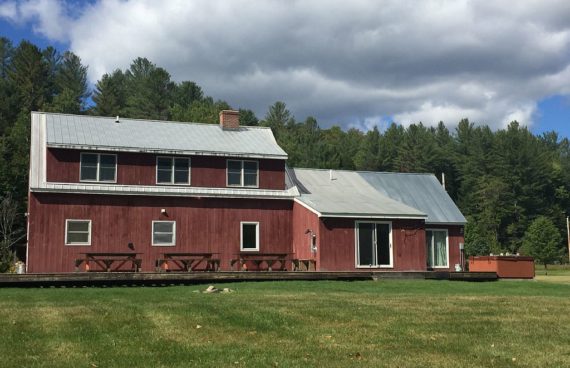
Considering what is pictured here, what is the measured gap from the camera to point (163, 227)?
26.3 m

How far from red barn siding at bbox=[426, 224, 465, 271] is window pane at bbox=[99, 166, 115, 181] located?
1454 centimetres

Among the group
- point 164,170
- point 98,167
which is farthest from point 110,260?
point 164,170

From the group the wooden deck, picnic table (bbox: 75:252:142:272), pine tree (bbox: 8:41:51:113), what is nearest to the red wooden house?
picnic table (bbox: 75:252:142:272)

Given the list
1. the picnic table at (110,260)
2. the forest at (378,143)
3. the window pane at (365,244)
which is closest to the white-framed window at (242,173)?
the window pane at (365,244)

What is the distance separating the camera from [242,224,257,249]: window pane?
27.5 metres

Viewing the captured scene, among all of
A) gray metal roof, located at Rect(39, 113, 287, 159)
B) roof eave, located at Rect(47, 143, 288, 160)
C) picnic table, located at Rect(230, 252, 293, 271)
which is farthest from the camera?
gray metal roof, located at Rect(39, 113, 287, 159)

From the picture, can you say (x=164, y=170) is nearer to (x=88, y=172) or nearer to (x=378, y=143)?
(x=88, y=172)

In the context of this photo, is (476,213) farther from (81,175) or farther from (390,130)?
(81,175)

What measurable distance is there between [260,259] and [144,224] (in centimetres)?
500

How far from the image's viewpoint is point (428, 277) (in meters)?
24.2

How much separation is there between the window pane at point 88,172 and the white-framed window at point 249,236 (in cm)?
648

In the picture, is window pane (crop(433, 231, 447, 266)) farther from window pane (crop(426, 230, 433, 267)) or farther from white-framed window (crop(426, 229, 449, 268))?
window pane (crop(426, 230, 433, 267))

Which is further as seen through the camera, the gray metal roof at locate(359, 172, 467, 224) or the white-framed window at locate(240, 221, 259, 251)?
the gray metal roof at locate(359, 172, 467, 224)

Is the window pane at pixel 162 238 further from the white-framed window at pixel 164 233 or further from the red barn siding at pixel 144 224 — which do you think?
the red barn siding at pixel 144 224
